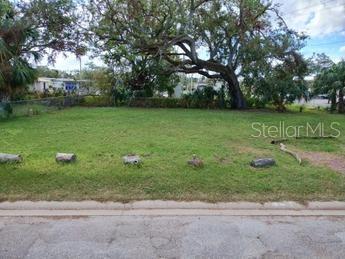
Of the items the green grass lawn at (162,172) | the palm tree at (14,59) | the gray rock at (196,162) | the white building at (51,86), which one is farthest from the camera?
the white building at (51,86)

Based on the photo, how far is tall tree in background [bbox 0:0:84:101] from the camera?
11602 millimetres

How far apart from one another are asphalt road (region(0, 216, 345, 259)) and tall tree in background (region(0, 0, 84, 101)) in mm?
7990

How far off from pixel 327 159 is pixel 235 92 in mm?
12275

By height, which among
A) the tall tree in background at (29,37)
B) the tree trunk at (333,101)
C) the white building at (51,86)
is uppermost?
the tall tree in background at (29,37)

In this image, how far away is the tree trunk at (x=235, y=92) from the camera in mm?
17844

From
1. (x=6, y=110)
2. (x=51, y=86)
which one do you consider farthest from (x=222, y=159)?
(x=51, y=86)

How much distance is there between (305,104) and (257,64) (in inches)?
179

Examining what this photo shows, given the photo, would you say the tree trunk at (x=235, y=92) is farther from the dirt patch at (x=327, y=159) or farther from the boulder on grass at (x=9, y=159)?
the boulder on grass at (x=9, y=159)

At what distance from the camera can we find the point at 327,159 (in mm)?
6012

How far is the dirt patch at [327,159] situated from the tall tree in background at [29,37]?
28.1 ft

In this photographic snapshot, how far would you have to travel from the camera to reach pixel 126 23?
1596 cm

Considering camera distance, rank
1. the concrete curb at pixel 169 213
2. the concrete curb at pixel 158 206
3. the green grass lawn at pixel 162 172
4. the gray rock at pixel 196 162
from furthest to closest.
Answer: the gray rock at pixel 196 162
the green grass lawn at pixel 162 172
the concrete curb at pixel 158 206
the concrete curb at pixel 169 213

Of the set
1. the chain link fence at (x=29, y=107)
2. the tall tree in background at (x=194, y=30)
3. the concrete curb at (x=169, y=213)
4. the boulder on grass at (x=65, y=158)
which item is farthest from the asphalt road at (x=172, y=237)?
the tall tree in background at (x=194, y=30)

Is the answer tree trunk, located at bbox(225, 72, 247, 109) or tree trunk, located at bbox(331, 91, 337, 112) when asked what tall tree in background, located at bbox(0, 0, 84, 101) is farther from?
tree trunk, located at bbox(331, 91, 337, 112)
